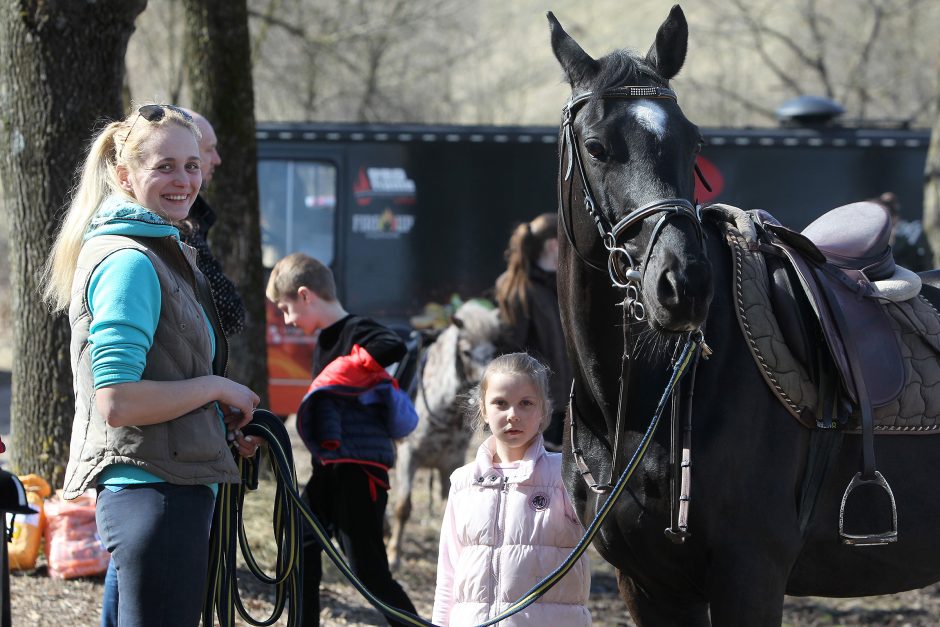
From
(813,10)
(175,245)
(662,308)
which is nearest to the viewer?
(662,308)

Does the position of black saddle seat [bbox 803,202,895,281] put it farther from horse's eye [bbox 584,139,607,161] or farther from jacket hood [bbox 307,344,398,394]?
jacket hood [bbox 307,344,398,394]

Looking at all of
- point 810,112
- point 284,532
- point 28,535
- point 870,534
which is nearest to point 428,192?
point 810,112

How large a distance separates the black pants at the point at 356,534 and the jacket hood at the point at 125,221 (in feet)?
6.10

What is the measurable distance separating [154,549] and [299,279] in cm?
192

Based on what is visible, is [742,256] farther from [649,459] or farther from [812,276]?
[649,459]

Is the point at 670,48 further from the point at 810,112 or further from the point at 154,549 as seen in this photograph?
the point at 810,112

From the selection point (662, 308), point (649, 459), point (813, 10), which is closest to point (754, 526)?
point (649, 459)

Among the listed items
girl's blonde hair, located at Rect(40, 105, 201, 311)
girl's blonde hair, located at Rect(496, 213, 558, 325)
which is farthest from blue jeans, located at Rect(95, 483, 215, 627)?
girl's blonde hair, located at Rect(496, 213, 558, 325)

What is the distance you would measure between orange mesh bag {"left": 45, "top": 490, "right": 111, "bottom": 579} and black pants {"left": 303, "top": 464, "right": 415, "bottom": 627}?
4.34 ft

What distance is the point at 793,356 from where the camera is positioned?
2.84m

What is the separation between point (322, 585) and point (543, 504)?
2.76 metres

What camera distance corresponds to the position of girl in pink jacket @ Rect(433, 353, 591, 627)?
3141 mm

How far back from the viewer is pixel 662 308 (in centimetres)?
243

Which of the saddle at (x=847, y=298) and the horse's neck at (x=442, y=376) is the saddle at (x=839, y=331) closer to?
the saddle at (x=847, y=298)
